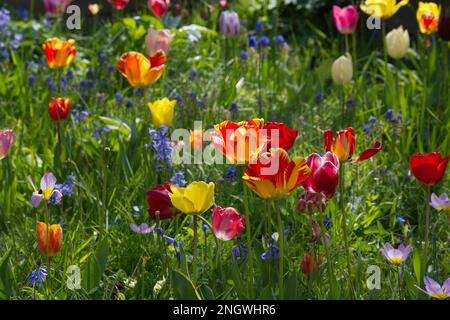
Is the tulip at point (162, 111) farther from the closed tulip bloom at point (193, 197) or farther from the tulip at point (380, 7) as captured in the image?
the tulip at point (380, 7)

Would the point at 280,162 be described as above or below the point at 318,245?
above

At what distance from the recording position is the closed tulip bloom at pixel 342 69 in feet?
9.52

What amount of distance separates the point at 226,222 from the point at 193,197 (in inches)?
5.5

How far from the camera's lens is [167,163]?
7.72ft

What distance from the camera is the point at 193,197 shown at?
63.6 inches

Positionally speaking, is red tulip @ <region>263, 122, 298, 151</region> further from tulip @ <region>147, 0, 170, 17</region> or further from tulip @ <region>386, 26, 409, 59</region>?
tulip @ <region>147, 0, 170, 17</region>

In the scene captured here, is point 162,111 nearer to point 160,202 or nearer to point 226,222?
point 160,202

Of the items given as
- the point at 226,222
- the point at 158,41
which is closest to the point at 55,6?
the point at 158,41

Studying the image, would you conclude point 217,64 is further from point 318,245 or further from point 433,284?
point 433,284

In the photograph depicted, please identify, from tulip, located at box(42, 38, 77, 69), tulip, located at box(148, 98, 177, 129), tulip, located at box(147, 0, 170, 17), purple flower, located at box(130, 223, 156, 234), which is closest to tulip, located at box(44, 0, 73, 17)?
tulip, located at box(147, 0, 170, 17)

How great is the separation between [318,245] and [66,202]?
88 centimetres

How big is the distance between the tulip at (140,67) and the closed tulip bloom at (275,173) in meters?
0.92

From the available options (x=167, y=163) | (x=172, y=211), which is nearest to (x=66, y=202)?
(x=167, y=163)

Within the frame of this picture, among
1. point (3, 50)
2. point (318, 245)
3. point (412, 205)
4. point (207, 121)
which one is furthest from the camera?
point (3, 50)
